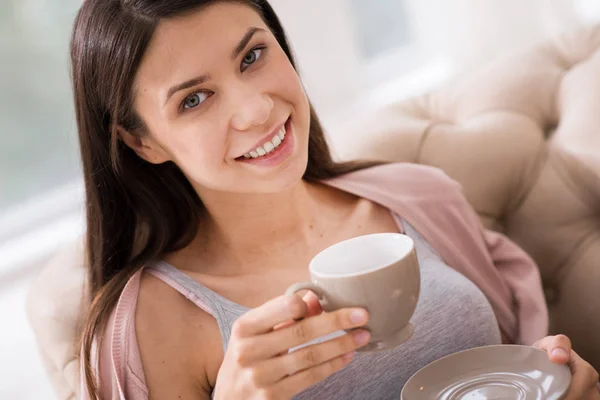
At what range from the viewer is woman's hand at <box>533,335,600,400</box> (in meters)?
0.96

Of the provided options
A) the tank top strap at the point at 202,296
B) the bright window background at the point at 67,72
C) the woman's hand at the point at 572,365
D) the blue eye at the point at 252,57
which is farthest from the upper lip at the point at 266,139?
the bright window background at the point at 67,72

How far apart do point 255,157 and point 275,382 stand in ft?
1.25

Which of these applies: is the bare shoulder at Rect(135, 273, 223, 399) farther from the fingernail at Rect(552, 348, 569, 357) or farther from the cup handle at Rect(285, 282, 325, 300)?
the fingernail at Rect(552, 348, 569, 357)

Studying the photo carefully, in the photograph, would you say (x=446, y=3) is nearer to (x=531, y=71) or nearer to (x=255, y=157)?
(x=531, y=71)

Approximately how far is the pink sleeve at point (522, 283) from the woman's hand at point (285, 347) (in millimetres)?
587

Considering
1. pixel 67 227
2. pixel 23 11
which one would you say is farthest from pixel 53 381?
pixel 23 11

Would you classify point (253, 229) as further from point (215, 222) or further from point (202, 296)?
point (202, 296)

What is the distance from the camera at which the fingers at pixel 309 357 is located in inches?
34.1

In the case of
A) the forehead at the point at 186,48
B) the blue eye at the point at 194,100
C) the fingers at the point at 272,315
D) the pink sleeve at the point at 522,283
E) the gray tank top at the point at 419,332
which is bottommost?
the pink sleeve at the point at 522,283

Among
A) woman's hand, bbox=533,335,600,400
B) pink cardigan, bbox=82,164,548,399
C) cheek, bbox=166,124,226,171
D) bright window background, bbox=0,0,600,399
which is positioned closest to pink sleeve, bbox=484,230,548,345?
pink cardigan, bbox=82,164,548,399

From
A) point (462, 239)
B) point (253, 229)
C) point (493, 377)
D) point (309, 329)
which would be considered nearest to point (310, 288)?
point (309, 329)

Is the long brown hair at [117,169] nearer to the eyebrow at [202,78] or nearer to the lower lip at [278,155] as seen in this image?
the eyebrow at [202,78]

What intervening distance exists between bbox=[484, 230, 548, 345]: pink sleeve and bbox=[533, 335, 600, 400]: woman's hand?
318mm

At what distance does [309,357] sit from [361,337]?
6 cm
